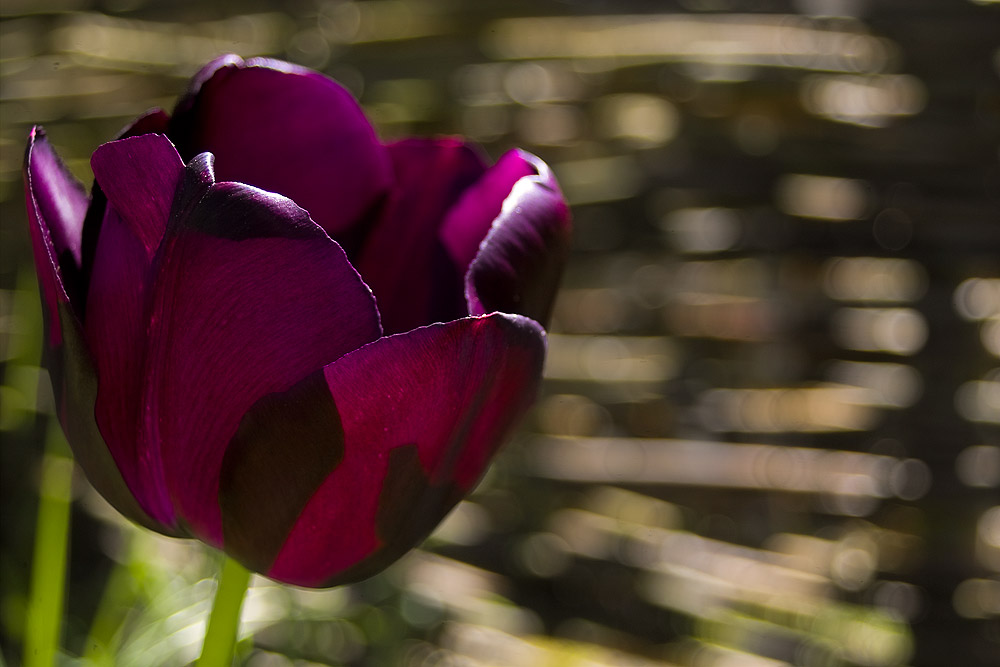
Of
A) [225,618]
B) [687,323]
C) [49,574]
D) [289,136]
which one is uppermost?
[289,136]

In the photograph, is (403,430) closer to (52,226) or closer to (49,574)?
(52,226)

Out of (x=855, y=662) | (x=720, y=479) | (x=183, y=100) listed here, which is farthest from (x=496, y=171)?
(x=720, y=479)

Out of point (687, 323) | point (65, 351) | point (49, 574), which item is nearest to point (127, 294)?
point (65, 351)

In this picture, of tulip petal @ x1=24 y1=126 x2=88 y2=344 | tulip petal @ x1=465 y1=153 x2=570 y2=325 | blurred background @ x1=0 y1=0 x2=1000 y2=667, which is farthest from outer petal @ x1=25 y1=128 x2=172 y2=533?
blurred background @ x1=0 y1=0 x2=1000 y2=667

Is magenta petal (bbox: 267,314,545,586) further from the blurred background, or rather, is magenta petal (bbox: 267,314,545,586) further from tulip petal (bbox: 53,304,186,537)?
the blurred background

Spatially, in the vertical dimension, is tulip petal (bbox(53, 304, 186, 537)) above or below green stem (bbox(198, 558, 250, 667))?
above

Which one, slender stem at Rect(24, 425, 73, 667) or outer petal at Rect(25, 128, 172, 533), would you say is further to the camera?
slender stem at Rect(24, 425, 73, 667)

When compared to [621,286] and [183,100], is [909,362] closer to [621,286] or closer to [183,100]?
[621,286]

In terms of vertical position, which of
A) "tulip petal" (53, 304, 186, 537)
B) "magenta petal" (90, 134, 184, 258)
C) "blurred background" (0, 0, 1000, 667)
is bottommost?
"blurred background" (0, 0, 1000, 667)
